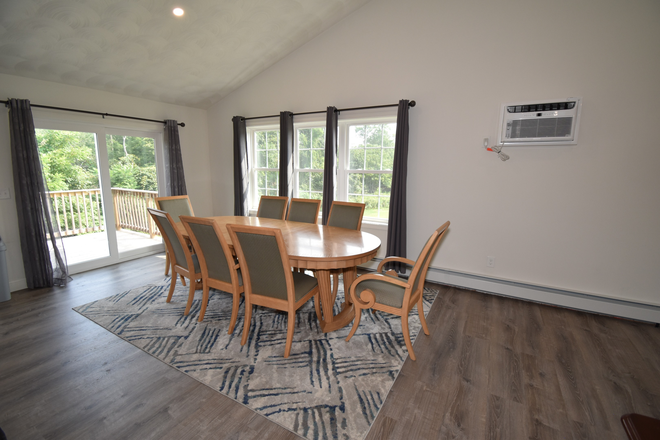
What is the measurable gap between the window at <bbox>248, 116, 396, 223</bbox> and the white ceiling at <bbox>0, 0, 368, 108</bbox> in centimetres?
108

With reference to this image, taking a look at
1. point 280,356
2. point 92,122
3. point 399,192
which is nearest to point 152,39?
point 92,122

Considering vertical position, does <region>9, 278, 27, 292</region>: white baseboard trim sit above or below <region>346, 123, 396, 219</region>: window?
below

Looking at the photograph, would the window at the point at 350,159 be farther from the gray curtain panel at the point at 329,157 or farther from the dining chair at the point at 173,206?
the dining chair at the point at 173,206

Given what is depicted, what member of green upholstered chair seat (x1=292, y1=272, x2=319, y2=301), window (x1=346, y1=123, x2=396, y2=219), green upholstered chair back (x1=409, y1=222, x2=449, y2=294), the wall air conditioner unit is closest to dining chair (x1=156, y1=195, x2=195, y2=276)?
green upholstered chair seat (x1=292, y1=272, x2=319, y2=301)

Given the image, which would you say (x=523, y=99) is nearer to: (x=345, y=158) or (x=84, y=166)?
(x=345, y=158)

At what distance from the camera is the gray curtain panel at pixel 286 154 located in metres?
4.08

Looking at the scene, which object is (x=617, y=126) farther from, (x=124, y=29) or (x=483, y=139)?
(x=124, y=29)

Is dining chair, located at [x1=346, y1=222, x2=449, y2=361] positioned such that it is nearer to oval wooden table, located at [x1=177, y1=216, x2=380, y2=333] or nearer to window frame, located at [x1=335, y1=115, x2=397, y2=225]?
oval wooden table, located at [x1=177, y1=216, x2=380, y2=333]

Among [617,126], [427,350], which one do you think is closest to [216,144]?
[427,350]

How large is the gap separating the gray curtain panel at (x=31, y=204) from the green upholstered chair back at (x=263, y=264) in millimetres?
2675

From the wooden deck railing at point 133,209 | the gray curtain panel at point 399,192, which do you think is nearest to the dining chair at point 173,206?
the wooden deck railing at point 133,209

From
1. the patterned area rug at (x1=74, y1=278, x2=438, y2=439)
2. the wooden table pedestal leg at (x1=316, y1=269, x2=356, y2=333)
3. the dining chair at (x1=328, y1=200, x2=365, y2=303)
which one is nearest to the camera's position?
the patterned area rug at (x1=74, y1=278, x2=438, y2=439)

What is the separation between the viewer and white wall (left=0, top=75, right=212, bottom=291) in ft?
10.0

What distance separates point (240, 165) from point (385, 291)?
10.7 feet
